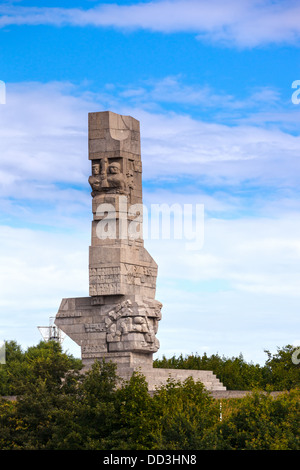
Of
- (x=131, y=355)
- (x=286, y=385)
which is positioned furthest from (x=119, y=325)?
(x=286, y=385)

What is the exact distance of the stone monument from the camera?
39.8 meters

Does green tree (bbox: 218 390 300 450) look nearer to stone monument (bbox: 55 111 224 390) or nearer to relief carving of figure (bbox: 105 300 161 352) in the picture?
stone monument (bbox: 55 111 224 390)

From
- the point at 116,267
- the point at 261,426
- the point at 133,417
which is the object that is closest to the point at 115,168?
the point at 116,267

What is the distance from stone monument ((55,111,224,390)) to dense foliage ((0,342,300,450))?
360 cm

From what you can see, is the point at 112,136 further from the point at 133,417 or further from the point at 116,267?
the point at 133,417

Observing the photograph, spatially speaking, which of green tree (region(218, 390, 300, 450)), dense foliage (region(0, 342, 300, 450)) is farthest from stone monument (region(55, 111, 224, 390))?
green tree (region(218, 390, 300, 450))

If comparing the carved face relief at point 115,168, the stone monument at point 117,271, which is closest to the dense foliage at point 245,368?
the stone monument at point 117,271

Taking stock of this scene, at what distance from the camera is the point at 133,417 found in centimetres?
3303

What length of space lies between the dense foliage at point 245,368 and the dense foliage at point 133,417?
14444mm

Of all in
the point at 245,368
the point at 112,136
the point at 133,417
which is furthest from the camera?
the point at 245,368

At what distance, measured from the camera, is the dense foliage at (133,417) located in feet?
104

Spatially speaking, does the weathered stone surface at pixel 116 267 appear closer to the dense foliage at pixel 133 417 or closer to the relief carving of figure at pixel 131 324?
the relief carving of figure at pixel 131 324

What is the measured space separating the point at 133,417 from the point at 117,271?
827cm
